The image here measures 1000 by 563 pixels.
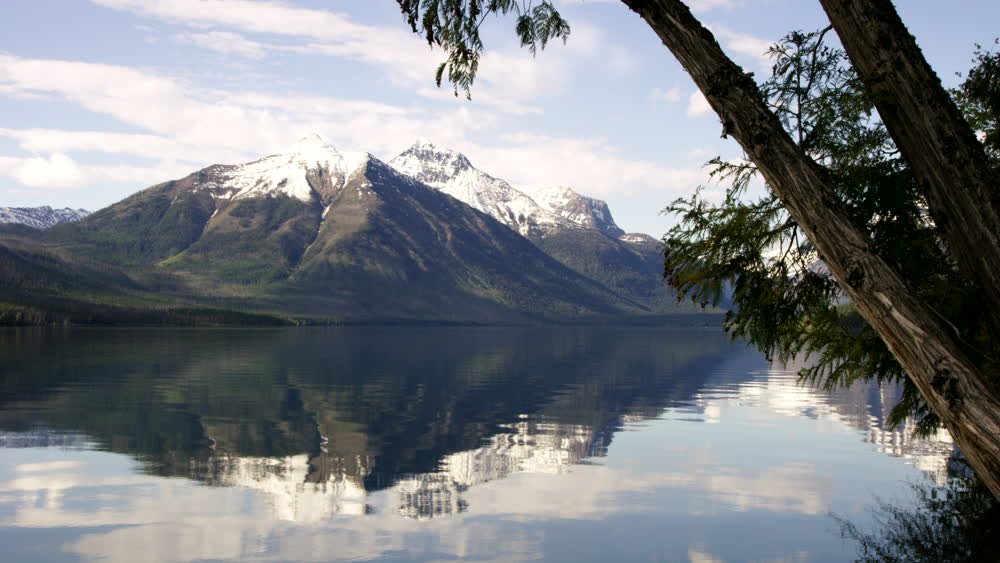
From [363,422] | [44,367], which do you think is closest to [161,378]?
[44,367]

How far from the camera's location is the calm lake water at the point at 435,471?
2412cm

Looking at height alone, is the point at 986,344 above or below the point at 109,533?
above

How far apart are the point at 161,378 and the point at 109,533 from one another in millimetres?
58111

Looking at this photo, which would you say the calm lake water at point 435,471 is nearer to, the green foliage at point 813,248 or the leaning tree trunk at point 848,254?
the green foliage at point 813,248

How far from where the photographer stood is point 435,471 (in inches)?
1439

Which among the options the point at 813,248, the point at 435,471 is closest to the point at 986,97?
the point at 813,248

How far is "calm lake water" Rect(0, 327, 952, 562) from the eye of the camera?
24.1 metres

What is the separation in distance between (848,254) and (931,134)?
6.02ft

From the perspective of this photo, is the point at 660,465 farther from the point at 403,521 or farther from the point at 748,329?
the point at 748,329

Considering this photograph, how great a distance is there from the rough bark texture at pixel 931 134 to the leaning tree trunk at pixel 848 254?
1228 millimetres

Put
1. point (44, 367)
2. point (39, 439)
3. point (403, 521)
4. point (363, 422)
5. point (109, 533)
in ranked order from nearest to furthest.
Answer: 1. point (109, 533)
2. point (403, 521)
3. point (39, 439)
4. point (363, 422)
5. point (44, 367)

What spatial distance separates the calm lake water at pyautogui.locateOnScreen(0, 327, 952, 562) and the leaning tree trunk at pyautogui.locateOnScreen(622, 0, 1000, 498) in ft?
54.2

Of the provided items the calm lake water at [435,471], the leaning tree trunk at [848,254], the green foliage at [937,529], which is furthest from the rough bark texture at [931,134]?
the calm lake water at [435,471]

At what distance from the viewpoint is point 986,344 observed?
40.2 feet
